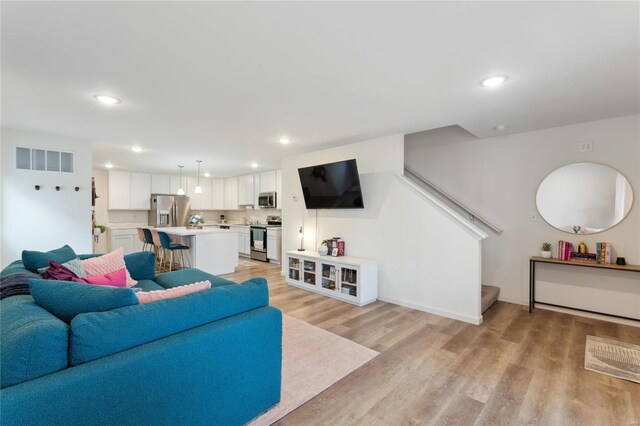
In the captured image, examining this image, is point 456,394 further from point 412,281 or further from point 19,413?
point 19,413

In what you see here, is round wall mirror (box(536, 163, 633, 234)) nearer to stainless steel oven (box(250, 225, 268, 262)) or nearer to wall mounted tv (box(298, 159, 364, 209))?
wall mounted tv (box(298, 159, 364, 209))

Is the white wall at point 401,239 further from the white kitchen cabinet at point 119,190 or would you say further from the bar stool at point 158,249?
the white kitchen cabinet at point 119,190

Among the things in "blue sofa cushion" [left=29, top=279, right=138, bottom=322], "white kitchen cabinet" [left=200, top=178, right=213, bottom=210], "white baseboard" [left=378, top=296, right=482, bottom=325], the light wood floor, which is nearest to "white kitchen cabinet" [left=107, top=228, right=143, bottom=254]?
"white kitchen cabinet" [left=200, top=178, right=213, bottom=210]

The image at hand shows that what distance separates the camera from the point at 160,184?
793 cm

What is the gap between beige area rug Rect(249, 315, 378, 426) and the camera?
1.95 meters

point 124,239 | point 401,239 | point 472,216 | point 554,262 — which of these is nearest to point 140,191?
point 124,239

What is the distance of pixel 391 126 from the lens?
3.65 metres

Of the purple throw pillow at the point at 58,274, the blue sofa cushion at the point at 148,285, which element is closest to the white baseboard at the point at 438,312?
the blue sofa cushion at the point at 148,285

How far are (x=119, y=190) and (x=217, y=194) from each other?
2.50 meters

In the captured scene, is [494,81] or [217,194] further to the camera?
[217,194]

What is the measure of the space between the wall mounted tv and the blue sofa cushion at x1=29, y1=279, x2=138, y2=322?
319 cm

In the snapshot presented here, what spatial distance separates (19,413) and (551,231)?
16.1 feet

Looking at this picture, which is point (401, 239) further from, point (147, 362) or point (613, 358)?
point (147, 362)

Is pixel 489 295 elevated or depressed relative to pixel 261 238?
depressed
